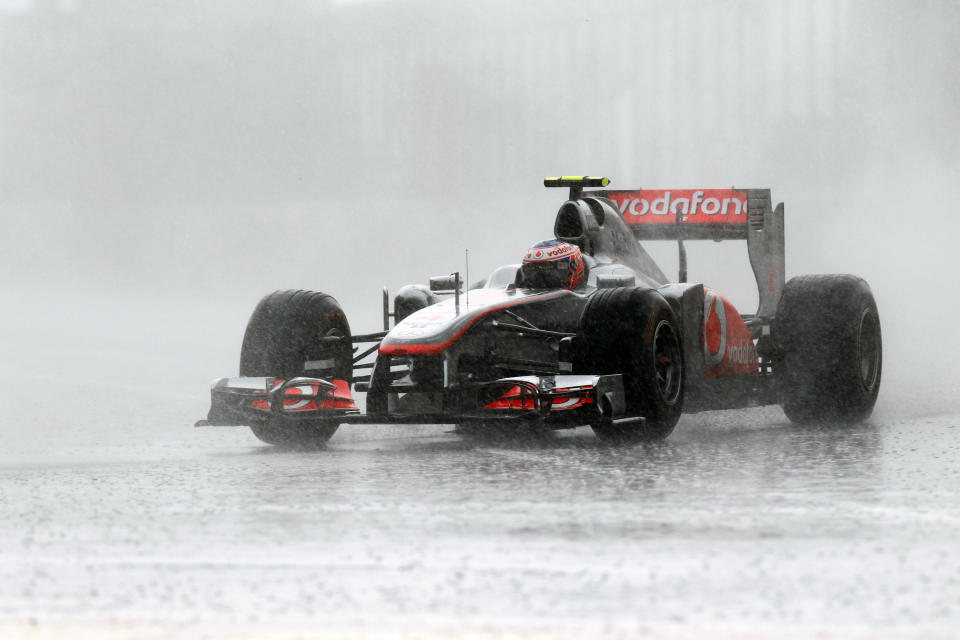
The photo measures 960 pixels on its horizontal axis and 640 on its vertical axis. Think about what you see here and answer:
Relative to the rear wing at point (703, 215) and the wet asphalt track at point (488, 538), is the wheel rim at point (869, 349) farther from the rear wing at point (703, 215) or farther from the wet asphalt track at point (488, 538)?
the wet asphalt track at point (488, 538)

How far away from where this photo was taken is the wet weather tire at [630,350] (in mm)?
10102

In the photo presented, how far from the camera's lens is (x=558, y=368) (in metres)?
10.6

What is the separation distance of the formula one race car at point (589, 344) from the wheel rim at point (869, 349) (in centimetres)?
2

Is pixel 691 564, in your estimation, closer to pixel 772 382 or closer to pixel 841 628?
pixel 841 628

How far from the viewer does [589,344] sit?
10.2 metres

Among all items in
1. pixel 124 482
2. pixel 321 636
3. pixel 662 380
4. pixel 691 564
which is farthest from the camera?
pixel 662 380

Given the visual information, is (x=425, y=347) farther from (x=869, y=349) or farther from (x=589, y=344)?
(x=869, y=349)

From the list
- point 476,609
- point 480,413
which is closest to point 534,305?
point 480,413

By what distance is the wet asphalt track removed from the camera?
477cm

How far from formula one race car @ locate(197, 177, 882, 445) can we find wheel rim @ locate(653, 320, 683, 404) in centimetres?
1

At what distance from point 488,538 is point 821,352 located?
669 centimetres

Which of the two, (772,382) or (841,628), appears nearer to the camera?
(841,628)

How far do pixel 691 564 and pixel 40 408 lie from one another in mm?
9681

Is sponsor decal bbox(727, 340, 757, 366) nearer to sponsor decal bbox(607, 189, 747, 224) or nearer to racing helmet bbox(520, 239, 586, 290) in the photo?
racing helmet bbox(520, 239, 586, 290)
